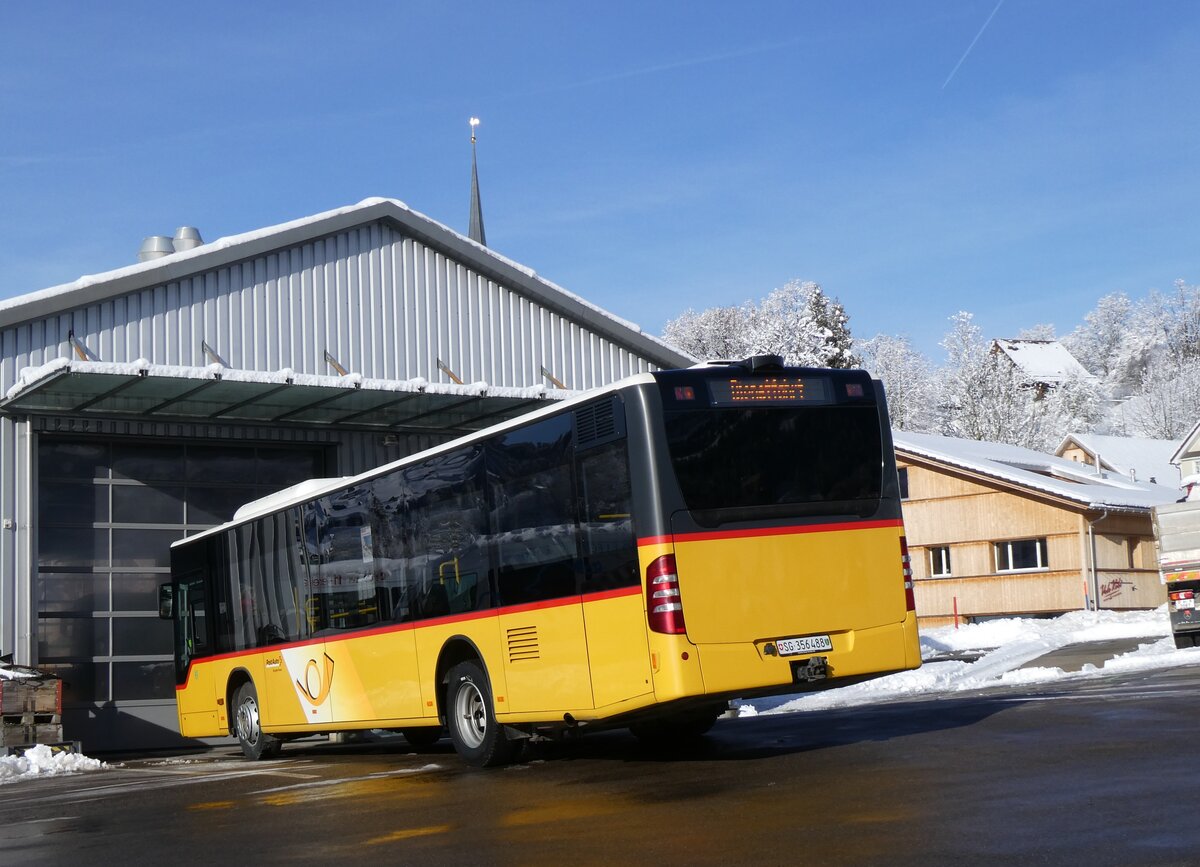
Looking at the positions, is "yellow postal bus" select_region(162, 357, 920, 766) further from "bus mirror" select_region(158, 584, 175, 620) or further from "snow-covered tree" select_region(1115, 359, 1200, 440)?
"snow-covered tree" select_region(1115, 359, 1200, 440)

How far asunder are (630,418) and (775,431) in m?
1.28

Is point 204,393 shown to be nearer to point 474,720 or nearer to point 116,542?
point 116,542

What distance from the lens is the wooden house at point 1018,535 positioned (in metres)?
43.8

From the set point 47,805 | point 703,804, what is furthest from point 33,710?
point 703,804

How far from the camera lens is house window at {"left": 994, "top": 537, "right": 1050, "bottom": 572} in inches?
1785

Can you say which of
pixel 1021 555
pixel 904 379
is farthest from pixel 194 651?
pixel 904 379

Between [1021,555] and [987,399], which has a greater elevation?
[987,399]

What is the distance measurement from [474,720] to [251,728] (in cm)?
622

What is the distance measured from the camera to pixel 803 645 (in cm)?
1153

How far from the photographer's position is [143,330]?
2300 centimetres

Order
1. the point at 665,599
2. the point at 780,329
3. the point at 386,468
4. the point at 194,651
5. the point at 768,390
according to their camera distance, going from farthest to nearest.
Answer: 1. the point at 780,329
2. the point at 194,651
3. the point at 386,468
4. the point at 768,390
5. the point at 665,599

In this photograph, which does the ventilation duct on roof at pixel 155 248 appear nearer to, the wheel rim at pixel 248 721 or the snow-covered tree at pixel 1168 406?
the wheel rim at pixel 248 721

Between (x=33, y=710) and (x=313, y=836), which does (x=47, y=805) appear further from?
(x=33, y=710)

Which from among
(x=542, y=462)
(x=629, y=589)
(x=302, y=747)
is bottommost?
(x=302, y=747)
